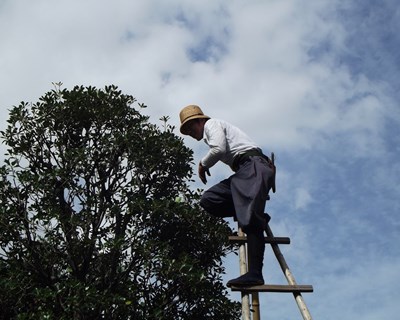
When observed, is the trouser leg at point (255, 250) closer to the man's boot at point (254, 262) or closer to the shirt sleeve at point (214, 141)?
the man's boot at point (254, 262)

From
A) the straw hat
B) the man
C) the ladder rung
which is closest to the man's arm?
the man

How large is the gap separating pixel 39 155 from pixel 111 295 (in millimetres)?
3762

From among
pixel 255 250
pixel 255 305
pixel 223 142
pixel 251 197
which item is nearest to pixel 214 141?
pixel 223 142

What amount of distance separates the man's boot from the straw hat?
4.45ft

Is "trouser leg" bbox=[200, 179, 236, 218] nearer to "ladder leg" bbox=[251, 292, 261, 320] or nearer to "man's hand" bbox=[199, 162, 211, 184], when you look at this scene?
"man's hand" bbox=[199, 162, 211, 184]

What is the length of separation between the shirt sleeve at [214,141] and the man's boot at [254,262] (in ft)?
2.75

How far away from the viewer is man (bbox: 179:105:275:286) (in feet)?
15.6

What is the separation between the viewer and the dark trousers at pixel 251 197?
4756mm

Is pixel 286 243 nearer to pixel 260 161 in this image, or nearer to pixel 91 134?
pixel 260 161

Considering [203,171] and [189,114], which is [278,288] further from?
[189,114]

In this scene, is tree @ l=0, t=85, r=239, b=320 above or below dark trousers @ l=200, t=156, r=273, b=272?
above

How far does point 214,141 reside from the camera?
5.05m

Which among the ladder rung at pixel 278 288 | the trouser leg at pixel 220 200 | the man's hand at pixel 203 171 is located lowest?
the ladder rung at pixel 278 288

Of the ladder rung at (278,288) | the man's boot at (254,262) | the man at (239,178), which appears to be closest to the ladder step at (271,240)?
the man at (239,178)
